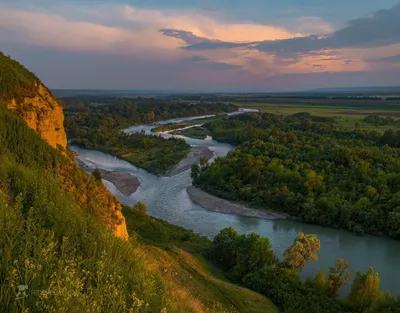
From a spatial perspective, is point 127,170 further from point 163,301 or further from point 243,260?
point 163,301

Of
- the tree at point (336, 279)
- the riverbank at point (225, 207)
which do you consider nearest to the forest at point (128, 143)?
the riverbank at point (225, 207)

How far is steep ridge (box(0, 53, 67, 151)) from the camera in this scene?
65.6ft

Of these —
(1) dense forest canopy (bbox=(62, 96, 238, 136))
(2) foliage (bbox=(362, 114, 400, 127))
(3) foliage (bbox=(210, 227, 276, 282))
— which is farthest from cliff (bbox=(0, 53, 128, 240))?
(2) foliage (bbox=(362, 114, 400, 127))

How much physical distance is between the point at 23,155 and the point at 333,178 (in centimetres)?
5347

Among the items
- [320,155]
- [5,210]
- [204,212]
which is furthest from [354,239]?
[5,210]

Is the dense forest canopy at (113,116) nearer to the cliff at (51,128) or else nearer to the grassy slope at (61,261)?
the cliff at (51,128)

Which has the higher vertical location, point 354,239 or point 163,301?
point 163,301

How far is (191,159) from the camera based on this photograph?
84125 millimetres

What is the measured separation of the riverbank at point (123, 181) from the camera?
6093 cm

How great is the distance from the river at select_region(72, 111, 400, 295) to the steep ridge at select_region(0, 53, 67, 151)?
25.6m

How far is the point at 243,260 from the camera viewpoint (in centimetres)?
3145

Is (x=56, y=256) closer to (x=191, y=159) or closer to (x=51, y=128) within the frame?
(x=51, y=128)

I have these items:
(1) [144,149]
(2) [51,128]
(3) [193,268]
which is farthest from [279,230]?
(1) [144,149]

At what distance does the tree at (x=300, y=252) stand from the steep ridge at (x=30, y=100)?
20446 millimetres
